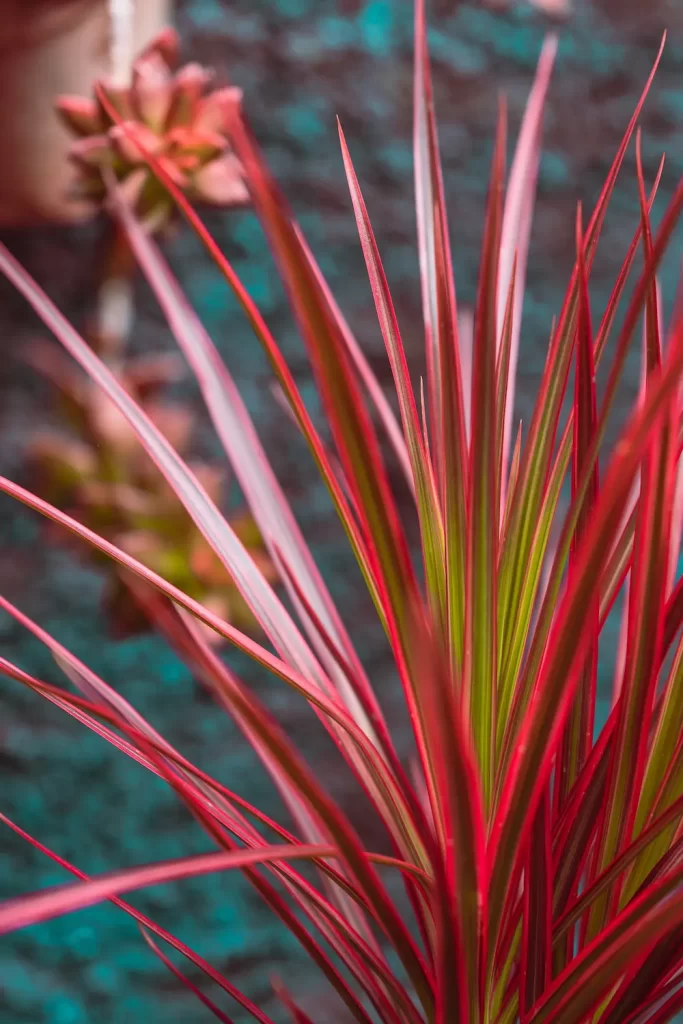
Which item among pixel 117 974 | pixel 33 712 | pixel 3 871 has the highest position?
pixel 33 712

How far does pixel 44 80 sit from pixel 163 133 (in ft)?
0.46

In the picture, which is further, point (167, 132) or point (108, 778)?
point (108, 778)

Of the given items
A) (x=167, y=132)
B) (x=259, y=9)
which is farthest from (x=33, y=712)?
(x=259, y=9)

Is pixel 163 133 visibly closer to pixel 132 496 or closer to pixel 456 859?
pixel 132 496

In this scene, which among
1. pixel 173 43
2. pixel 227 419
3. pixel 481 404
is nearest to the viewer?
pixel 481 404

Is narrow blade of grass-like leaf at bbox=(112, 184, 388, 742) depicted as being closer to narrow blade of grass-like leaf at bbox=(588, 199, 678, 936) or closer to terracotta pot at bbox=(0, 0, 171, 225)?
narrow blade of grass-like leaf at bbox=(588, 199, 678, 936)

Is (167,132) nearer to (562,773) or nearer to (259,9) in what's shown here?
(259,9)

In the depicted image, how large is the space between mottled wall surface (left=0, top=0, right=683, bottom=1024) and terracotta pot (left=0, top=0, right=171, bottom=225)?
0.63 feet

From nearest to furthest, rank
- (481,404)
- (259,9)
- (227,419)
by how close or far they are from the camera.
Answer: (481,404), (227,419), (259,9)

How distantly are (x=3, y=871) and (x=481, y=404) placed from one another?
96cm

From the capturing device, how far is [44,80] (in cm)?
74

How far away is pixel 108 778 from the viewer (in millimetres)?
1025

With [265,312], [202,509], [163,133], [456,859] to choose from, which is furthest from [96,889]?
[265,312]

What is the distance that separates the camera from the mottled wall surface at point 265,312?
999mm
